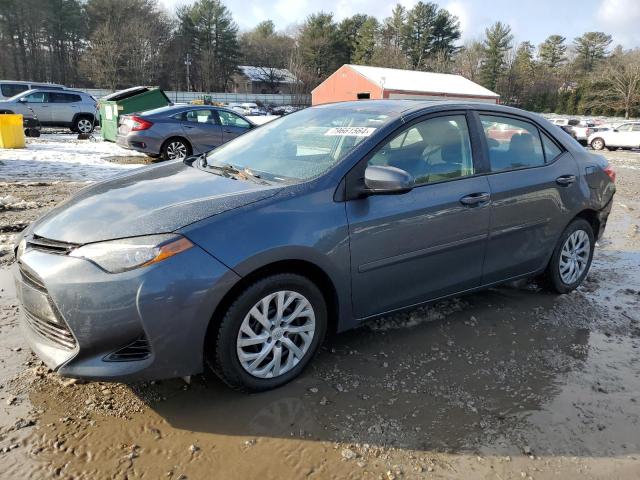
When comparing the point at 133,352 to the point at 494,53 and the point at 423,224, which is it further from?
the point at 494,53

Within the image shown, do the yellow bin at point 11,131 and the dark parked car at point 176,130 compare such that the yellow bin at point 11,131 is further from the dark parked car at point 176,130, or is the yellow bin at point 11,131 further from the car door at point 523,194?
the car door at point 523,194

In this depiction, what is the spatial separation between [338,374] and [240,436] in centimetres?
75

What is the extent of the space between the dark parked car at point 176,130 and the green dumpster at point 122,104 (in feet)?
12.0

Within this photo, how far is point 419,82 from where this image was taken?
140 feet

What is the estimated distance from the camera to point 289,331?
2732 mm

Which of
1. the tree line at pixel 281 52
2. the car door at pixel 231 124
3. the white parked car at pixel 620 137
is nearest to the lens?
the car door at pixel 231 124

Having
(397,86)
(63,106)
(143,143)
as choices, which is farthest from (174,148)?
(397,86)


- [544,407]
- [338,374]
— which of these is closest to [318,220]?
[338,374]

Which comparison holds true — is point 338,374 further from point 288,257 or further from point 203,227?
point 203,227

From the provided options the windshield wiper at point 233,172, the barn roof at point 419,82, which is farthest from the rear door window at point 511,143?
the barn roof at point 419,82

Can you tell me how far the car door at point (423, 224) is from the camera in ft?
9.61

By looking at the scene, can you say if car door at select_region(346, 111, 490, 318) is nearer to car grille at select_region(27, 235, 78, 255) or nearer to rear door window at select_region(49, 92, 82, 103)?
car grille at select_region(27, 235, 78, 255)

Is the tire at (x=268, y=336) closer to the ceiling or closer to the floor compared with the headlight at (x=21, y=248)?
closer to the floor

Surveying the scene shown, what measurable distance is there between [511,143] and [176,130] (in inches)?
350
